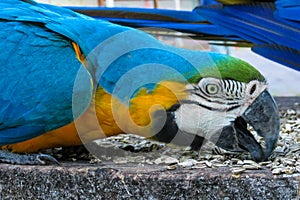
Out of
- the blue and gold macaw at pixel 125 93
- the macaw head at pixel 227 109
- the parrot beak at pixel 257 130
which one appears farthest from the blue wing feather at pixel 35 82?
the parrot beak at pixel 257 130

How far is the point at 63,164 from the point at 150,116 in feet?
0.68

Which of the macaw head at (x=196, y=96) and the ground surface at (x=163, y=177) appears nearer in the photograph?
the ground surface at (x=163, y=177)

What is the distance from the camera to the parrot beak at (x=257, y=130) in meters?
1.28

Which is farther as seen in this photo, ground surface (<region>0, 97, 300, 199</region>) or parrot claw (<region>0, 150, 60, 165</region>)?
parrot claw (<region>0, 150, 60, 165</region>)

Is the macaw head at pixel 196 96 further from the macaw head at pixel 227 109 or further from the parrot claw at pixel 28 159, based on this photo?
the parrot claw at pixel 28 159

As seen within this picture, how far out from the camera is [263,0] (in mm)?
1870

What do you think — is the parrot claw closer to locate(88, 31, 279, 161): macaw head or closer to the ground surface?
the ground surface

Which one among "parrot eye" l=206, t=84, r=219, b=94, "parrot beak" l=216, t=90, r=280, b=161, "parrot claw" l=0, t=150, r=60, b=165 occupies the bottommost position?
"parrot claw" l=0, t=150, r=60, b=165

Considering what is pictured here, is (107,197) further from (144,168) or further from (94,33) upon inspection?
(94,33)

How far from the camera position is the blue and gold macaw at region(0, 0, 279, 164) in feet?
4.17

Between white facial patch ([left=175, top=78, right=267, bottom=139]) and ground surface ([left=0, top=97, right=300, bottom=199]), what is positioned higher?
white facial patch ([left=175, top=78, right=267, bottom=139])

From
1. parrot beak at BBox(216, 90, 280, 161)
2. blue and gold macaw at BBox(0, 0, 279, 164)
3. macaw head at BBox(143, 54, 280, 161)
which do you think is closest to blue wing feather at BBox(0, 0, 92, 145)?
blue and gold macaw at BBox(0, 0, 279, 164)

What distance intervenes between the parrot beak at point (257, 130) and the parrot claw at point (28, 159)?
358mm

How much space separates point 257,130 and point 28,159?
0.48 m
